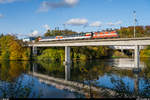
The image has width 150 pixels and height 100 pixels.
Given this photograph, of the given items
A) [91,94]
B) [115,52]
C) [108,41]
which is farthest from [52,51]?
[91,94]

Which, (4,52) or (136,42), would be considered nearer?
(136,42)

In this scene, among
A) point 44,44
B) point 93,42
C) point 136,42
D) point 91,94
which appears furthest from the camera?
point 44,44

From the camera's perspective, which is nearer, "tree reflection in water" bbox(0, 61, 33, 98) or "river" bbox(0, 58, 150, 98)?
"tree reflection in water" bbox(0, 61, 33, 98)

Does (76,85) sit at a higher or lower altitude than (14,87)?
lower

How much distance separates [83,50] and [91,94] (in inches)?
2069

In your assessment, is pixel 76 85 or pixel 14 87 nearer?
pixel 14 87

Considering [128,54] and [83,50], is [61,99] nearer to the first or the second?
[83,50]

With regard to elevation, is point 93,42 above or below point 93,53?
above

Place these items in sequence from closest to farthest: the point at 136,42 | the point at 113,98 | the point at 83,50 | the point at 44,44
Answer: the point at 113,98 → the point at 136,42 → the point at 44,44 → the point at 83,50

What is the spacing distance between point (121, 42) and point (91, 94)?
23.3m

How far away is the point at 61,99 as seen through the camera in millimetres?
15734

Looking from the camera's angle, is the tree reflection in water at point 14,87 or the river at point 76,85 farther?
the river at point 76,85

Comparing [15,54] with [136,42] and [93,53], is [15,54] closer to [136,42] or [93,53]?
[93,53]

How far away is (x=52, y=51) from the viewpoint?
6531 cm
